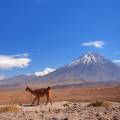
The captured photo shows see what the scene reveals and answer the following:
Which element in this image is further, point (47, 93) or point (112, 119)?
point (47, 93)

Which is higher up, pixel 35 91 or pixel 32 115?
pixel 35 91

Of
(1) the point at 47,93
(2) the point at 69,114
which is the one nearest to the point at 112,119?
(2) the point at 69,114

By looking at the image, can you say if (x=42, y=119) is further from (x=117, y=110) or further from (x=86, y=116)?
(x=117, y=110)

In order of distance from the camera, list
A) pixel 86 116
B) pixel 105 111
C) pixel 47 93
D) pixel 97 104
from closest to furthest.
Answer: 1. pixel 86 116
2. pixel 105 111
3. pixel 97 104
4. pixel 47 93

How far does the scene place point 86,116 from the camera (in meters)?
18.7

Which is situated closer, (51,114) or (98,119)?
(98,119)

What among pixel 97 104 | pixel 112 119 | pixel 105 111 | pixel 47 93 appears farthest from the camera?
pixel 47 93

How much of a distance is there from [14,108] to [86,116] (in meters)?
4.85

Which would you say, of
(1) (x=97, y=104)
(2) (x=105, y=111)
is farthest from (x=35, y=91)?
(2) (x=105, y=111)

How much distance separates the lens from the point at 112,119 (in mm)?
17438

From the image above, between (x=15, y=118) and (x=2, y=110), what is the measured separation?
3.19 m

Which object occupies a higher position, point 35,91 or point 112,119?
point 35,91

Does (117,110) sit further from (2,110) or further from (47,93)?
(47,93)

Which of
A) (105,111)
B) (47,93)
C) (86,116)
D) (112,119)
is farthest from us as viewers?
(47,93)
